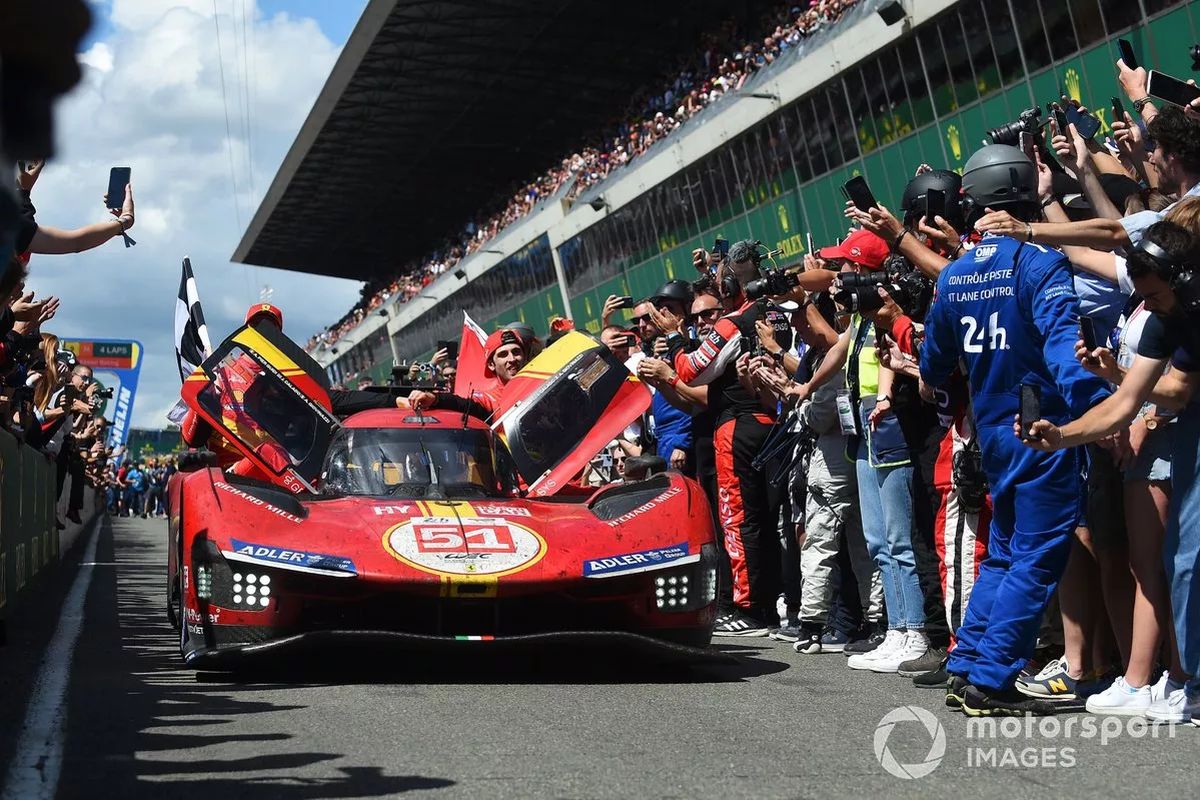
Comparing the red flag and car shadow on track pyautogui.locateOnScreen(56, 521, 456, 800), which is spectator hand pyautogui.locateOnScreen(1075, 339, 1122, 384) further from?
the red flag

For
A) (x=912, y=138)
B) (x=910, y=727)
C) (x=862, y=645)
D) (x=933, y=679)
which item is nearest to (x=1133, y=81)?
(x=933, y=679)

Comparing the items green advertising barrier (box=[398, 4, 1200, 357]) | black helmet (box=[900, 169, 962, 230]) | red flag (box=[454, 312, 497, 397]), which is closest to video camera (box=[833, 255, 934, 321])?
black helmet (box=[900, 169, 962, 230])

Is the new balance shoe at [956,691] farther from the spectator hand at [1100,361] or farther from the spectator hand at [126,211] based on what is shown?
the spectator hand at [126,211]

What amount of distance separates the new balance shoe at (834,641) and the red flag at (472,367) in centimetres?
326

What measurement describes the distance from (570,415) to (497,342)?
6.98 ft

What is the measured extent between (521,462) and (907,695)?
2926mm

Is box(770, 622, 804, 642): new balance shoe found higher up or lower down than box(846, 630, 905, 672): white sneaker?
higher up

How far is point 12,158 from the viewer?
10.5 ft

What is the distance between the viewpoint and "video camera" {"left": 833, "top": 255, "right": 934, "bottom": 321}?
7078 mm

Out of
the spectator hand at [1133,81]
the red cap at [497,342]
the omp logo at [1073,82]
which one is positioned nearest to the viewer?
the spectator hand at [1133,81]

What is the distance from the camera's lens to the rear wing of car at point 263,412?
871 cm

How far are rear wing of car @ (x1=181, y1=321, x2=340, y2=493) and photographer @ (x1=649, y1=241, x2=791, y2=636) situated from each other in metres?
2.28

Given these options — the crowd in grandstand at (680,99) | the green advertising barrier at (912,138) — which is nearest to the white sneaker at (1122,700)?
the green advertising barrier at (912,138)

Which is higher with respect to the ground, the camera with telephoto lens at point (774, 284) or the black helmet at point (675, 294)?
the black helmet at point (675, 294)
